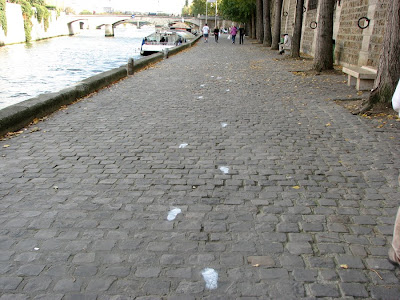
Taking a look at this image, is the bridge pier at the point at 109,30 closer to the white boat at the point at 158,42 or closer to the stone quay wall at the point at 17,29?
the stone quay wall at the point at 17,29

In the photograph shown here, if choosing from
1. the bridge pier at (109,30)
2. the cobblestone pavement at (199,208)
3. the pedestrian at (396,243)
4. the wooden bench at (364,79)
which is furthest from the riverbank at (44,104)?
the bridge pier at (109,30)

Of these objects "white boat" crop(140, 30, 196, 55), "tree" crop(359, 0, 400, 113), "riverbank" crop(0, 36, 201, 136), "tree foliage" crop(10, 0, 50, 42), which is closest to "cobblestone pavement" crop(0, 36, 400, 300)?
"riverbank" crop(0, 36, 201, 136)

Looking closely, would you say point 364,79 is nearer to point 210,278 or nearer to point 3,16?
point 210,278

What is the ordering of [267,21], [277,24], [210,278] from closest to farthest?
[210,278] < [277,24] < [267,21]

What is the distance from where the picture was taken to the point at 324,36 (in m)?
12.9

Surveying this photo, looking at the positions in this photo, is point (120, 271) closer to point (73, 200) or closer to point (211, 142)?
point (73, 200)

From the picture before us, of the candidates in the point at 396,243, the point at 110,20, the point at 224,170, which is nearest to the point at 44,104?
the point at 224,170

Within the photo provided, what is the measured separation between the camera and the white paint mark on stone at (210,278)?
2.62 metres

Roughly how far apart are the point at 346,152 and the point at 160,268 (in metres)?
3.52

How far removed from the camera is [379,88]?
7.77 metres

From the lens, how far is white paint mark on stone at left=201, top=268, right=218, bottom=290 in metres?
2.62

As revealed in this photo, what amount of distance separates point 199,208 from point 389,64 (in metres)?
5.79

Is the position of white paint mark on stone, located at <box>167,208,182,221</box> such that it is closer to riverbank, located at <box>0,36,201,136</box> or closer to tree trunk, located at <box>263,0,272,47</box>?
riverbank, located at <box>0,36,201,136</box>

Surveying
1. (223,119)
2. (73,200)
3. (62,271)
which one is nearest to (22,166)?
(73,200)
